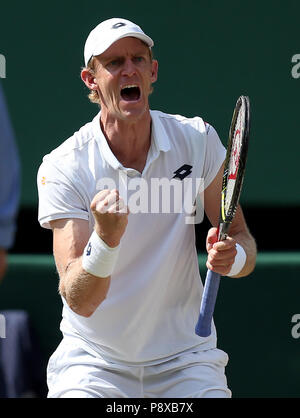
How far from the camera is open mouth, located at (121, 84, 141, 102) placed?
11.9 feet

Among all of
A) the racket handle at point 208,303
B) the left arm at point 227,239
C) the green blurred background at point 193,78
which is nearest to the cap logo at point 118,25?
the left arm at point 227,239

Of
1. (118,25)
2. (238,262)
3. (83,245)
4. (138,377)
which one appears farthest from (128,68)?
(138,377)

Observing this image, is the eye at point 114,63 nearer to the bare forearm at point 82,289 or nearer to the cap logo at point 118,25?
the cap logo at point 118,25

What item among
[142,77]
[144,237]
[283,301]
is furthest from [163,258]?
[283,301]

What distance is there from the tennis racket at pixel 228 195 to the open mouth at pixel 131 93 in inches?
13.0


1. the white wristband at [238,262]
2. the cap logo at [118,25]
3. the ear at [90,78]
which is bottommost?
the white wristband at [238,262]

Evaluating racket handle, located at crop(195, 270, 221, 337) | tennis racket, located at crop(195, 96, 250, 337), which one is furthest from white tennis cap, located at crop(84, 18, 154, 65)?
racket handle, located at crop(195, 270, 221, 337)

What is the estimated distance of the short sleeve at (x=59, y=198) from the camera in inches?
138

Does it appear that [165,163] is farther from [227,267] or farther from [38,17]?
[38,17]

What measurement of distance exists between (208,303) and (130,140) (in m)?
0.60

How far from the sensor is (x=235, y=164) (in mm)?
3422

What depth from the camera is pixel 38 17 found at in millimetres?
4891

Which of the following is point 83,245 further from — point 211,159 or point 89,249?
point 211,159

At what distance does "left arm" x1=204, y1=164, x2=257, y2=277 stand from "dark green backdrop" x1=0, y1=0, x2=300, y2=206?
1122 mm
